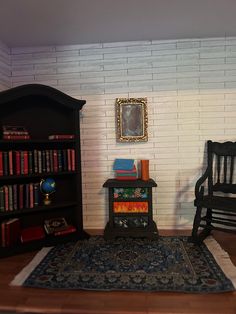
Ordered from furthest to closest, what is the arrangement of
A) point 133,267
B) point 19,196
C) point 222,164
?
point 222,164 < point 19,196 < point 133,267

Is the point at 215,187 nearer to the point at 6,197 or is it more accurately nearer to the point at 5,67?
the point at 6,197

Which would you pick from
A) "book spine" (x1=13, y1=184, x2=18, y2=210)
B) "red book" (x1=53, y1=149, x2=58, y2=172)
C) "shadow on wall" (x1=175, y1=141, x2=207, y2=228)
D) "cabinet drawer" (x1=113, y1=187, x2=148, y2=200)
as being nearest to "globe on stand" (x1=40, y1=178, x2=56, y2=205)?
"red book" (x1=53, y1=149, x2=58, y2=172)

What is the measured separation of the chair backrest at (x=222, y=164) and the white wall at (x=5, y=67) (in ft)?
8.24

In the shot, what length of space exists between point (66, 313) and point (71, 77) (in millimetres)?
2441

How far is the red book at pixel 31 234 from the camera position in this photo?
2431 millimetres

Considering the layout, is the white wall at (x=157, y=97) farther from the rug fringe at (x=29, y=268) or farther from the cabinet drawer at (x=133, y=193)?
the rug fringe at (x=29, y=268)

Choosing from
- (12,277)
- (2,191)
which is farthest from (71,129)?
(12,277)

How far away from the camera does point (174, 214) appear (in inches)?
114

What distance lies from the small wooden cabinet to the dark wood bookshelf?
0.35 m

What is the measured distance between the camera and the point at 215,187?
2.61 m

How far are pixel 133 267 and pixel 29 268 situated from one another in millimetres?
906

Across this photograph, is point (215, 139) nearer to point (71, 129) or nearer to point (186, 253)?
point (186, 253)

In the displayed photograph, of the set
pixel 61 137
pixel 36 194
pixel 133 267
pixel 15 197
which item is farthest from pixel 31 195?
pixel 133 267

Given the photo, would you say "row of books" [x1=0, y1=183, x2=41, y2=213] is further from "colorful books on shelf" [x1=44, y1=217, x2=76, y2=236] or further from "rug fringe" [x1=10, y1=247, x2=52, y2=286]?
"rug fringe" [x1=10, y1=247, x2=52, y2=286]
